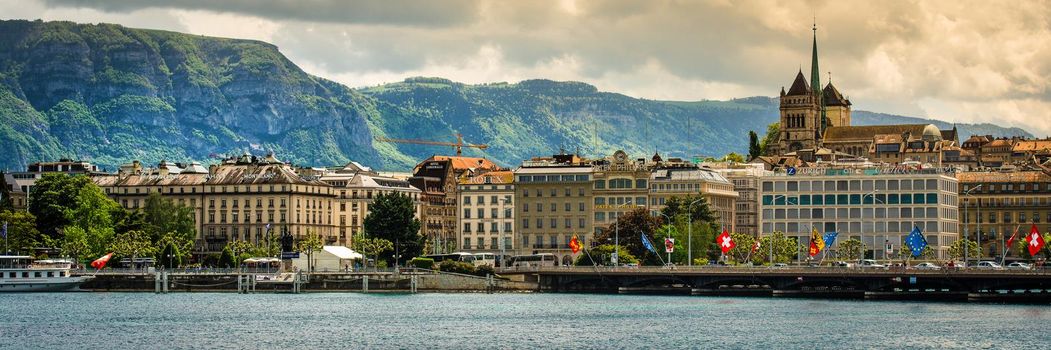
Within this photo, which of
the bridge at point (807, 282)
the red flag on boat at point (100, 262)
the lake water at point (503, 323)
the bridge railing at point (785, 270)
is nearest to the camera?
the lake water at point (503, 323)

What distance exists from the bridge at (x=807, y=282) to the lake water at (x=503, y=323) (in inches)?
107

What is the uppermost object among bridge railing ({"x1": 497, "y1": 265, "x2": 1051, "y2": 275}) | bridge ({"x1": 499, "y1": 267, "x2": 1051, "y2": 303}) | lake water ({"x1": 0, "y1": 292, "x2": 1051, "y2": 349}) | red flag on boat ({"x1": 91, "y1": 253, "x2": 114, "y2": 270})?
red flag on boat ({"x1": 91, "y1": 253, "x2": 114, "y2": 270})

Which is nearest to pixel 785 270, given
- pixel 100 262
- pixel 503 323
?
pixel 503 323

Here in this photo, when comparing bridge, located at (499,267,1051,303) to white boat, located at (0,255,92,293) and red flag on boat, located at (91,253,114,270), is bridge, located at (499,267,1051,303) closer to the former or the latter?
red flag on boat, located at (91,253,114,270)

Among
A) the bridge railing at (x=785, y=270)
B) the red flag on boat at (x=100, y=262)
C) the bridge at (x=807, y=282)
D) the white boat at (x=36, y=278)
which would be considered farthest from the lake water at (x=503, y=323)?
the red flag on boat at (x=100, y=262)

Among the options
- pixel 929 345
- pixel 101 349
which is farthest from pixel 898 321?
pixel 101 349

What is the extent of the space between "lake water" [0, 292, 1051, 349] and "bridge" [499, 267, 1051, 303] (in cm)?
272

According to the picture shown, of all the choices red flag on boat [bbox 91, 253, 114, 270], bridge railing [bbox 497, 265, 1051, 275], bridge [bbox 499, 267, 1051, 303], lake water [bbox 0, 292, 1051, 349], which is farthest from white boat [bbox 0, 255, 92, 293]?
bridge [bbox 499, 267, 1051, 303]

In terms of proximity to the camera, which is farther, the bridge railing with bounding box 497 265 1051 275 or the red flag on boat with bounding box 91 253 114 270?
the red flag on boat with bounding box 91 253 114 270

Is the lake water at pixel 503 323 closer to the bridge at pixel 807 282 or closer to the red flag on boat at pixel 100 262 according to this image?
the bridge at pixel 807 282

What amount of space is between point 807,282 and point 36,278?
77223 mm

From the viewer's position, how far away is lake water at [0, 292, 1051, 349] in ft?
393

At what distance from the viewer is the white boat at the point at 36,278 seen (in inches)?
7446

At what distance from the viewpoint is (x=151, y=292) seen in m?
192
